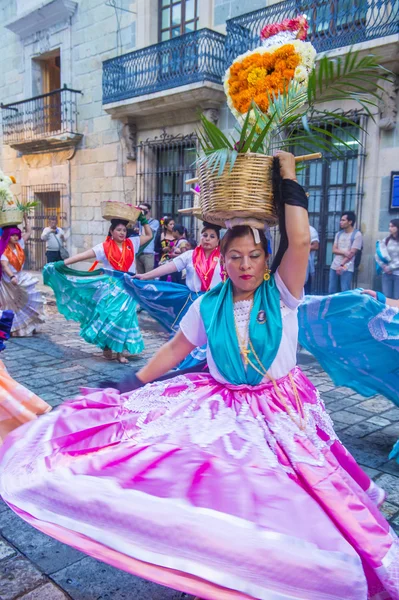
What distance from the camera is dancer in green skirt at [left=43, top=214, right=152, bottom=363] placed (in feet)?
20.9

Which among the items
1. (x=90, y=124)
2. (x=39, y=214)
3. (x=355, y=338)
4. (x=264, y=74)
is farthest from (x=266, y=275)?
(x=39, y=214)

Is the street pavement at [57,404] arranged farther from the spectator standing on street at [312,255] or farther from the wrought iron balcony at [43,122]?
the wrought iron balcony at [43,122]

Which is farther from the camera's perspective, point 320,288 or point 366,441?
point 320,288

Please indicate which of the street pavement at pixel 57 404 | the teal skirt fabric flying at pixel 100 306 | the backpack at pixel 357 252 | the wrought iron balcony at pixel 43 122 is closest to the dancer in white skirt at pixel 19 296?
the street pavement at pixel 57 404

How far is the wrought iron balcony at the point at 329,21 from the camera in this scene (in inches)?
343

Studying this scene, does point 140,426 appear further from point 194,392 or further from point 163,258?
point 163,258

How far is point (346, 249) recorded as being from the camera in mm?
8914

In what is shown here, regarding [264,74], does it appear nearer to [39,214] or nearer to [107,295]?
[107,295]

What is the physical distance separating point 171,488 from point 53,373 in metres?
4.32

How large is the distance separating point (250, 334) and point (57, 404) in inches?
114

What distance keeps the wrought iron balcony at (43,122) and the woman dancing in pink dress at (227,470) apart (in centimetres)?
1397

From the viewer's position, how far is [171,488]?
5.57 feet

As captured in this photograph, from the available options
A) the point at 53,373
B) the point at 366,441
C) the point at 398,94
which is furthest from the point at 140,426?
the point at 398,94

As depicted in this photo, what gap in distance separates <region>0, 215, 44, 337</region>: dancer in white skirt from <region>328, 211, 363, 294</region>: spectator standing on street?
4.79 meters
